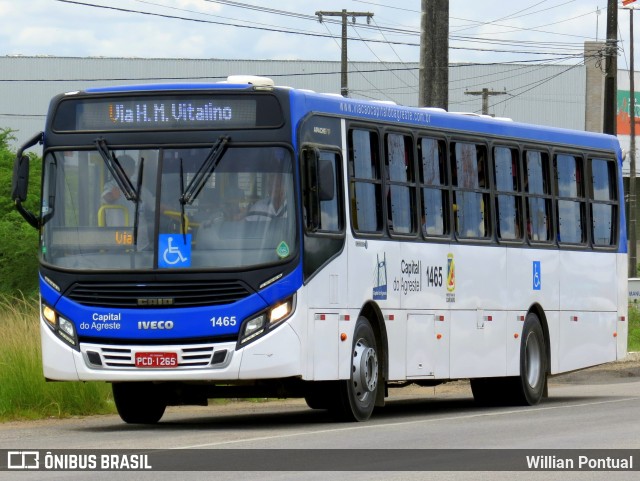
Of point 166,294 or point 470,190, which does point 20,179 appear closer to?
point 166,294

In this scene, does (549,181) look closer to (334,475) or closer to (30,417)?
(30,417)

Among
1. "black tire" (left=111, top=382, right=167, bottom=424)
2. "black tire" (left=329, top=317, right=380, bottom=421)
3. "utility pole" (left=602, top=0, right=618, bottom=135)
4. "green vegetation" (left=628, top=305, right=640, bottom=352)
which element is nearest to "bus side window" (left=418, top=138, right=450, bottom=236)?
"black tire" (left=329, top=317, right=380, bottom=421)

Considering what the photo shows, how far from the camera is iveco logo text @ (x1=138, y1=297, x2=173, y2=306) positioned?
49.8ft

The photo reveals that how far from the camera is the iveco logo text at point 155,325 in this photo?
15133mm

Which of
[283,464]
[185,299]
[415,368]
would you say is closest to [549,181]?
[415,368]

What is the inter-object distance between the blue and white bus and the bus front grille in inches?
0.6

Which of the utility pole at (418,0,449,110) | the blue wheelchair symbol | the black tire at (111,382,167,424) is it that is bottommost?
the black tire at (111,382,167,424)

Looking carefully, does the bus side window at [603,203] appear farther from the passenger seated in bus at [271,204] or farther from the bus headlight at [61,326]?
the bus headlight at [61,326]

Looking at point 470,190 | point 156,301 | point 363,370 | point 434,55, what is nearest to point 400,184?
point 470,190

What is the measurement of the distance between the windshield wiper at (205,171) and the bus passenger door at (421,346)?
10.7 feet

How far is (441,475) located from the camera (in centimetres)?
1130

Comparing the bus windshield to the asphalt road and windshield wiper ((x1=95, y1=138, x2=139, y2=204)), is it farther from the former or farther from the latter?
the asphalt road

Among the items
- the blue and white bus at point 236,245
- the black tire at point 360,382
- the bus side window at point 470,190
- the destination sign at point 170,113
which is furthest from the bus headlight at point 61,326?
the bus side window at point 470,190

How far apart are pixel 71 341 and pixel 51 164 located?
5.68 feet
